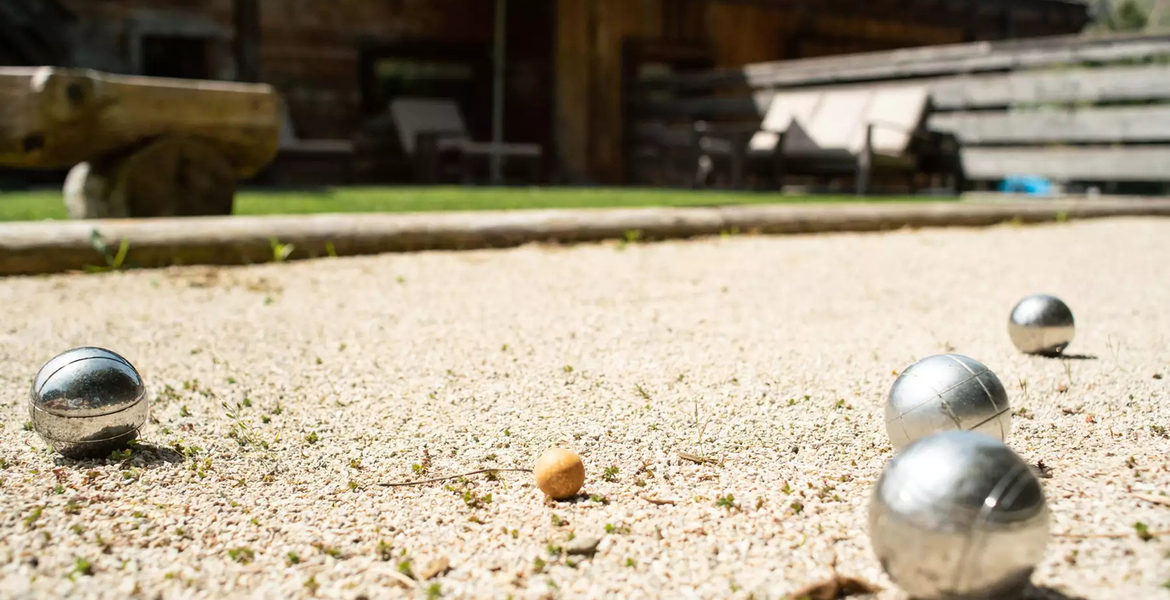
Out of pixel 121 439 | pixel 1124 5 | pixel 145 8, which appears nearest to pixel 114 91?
pixel 121 439

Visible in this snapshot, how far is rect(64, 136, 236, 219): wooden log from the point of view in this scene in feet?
18.3

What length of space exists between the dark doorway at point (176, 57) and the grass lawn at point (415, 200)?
10.6 feet

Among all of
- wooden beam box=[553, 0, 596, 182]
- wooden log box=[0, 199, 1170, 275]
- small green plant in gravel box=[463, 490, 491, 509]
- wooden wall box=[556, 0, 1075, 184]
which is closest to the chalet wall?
wooden beam box=[553, 0, 596, 182]

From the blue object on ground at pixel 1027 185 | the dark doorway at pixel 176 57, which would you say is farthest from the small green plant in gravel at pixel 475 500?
the dark doorway at pixel 176 57

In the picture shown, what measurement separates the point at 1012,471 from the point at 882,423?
44.2 inches

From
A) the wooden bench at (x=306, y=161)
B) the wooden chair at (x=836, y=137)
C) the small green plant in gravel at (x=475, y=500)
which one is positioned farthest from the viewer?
the wooden bench at (x=306, y=161)

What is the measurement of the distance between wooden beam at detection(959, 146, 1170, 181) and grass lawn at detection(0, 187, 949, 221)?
0.61m

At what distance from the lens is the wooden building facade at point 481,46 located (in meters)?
11.9

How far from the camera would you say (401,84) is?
1838 centimetres

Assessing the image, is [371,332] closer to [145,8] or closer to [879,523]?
[879,523]

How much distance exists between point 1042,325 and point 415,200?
19.5 ft

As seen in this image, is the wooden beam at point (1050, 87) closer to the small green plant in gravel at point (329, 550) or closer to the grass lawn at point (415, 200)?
the grass lawn at point (415, 200)

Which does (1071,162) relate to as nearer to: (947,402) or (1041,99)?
(1041,99)

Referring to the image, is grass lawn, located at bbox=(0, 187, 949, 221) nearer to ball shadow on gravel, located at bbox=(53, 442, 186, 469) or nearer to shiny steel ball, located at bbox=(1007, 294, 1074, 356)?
ball shadow on gravel, located at bbox=(53, 442, 186, 469)
